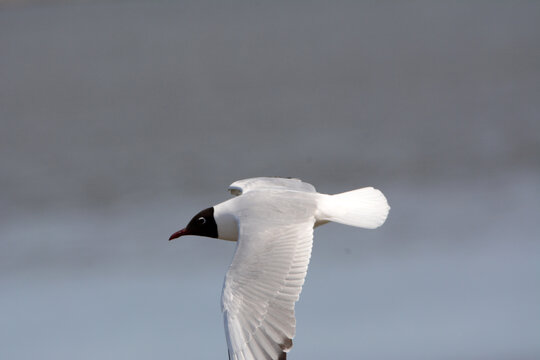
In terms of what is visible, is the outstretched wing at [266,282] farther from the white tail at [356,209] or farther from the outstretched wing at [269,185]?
the outstretched wing at [269,185]

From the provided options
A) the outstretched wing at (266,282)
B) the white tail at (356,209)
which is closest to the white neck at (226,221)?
the outstretched wing at (266,282)

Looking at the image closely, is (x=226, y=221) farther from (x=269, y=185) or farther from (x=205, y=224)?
(x=269, y=185)

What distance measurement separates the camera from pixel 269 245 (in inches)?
140

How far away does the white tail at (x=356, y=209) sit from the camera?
12.6ft

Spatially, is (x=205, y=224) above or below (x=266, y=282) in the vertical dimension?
above

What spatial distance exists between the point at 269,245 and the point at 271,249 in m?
0.03

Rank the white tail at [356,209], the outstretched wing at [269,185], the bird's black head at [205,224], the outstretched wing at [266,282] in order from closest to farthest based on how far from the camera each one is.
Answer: the outstretched wing at [266,282], the white tail at [356,209], the bird's black head at [205,224], the outstretched wing at [269,185]

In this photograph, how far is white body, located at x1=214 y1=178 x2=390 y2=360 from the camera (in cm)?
323

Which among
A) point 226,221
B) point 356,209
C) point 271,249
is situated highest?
point 356,209

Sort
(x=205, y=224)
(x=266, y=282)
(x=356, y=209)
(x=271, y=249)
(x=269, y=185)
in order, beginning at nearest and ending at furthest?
1. (x=266, y=282)
2. (x=271, y=249)
3. (x=356, y=209)
4. (x=205, y=224)
5. (x=269, y=185)

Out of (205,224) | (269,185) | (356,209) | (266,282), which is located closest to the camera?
(266,282)

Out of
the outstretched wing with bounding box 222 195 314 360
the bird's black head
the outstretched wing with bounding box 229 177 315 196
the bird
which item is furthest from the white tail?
the bird's black head

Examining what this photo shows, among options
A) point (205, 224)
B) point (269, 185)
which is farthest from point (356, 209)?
point (205, 224)

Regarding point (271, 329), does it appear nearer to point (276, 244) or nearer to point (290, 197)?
point (276, 244)
